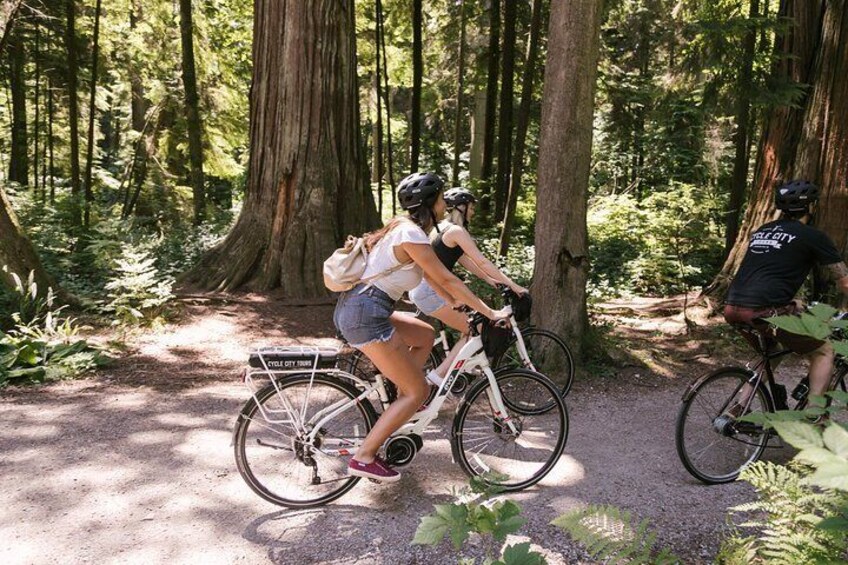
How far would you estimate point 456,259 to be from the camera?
18.2ft

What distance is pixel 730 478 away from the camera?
15.4 ft

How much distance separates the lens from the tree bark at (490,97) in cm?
1606

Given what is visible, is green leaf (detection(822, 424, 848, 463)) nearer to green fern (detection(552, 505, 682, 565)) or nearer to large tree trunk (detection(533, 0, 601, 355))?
green fern (detection(552, 505, 682, 565))

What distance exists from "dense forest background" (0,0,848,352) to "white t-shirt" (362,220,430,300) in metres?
3.16

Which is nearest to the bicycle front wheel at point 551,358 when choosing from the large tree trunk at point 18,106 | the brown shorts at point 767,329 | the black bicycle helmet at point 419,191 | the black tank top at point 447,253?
the black tank top at point 447,253

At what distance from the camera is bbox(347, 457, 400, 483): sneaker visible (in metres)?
4.05

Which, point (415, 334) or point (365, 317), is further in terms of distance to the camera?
point (415, 334)

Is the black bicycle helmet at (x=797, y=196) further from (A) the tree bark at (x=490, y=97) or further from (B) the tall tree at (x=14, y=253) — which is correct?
(A) the tree bark at (x=490, y=97)

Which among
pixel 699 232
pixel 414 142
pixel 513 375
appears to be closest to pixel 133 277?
pixel 513 375

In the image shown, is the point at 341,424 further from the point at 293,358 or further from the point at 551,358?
the point at 551,358

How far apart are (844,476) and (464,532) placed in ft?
4.58

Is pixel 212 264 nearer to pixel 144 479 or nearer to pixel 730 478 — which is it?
pixel 144 479

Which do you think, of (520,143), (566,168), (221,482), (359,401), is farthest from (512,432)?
(520,143)

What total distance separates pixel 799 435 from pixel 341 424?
3.01 m
